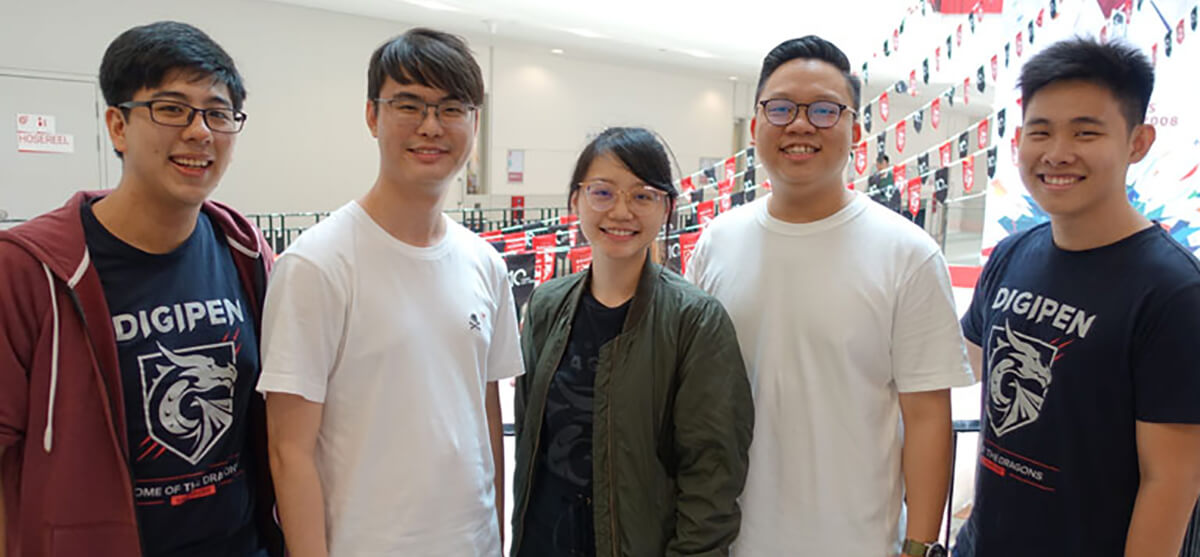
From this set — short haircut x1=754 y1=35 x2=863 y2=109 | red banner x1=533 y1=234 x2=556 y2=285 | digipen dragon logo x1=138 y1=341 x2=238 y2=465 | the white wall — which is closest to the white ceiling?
the white wall

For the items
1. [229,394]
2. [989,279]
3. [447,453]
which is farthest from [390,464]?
[989,279]

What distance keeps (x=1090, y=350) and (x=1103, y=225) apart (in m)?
0.24

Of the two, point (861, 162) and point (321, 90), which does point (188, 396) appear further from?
point (321, 90)

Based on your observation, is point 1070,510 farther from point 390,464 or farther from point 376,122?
point 376,122

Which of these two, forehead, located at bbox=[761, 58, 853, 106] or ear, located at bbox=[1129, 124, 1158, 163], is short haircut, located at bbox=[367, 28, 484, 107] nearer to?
forehead, located at bbox=[761, 58, 853, 106]

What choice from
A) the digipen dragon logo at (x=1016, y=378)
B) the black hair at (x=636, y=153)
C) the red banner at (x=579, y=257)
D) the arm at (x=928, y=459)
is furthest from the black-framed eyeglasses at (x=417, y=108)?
the red banner at (x=579, y=257)

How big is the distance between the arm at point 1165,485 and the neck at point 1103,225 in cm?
33

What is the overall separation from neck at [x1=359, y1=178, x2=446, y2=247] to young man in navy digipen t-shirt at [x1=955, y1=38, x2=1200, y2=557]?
1.16m

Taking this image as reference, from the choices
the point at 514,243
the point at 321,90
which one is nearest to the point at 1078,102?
the point at 514,243

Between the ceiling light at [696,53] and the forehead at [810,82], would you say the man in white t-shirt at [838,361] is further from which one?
the ceiling light at [696,53]

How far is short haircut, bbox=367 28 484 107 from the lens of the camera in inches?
49.8

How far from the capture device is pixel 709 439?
1262mm

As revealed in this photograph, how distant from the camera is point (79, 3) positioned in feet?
22.6

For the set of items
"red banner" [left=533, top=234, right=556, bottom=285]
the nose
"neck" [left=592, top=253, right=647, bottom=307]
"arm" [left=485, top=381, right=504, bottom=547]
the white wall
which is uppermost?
the white wall
